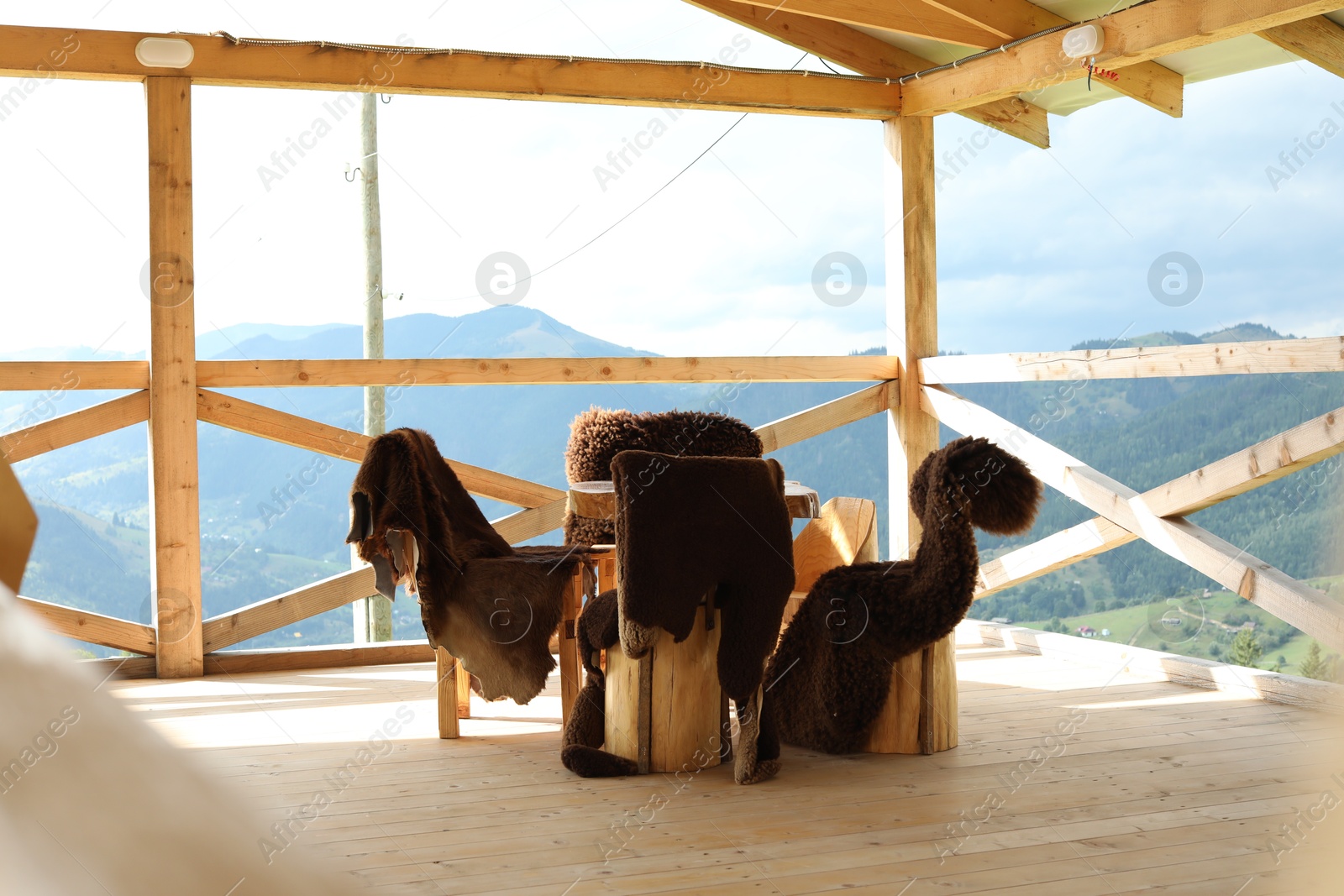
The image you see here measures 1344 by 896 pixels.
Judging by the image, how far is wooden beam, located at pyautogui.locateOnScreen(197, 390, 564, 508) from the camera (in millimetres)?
4387

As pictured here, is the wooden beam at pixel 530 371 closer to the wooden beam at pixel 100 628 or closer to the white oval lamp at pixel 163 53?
the wooden beam at pixel 100 628

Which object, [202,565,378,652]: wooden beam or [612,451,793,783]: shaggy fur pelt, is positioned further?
[202,565,378,652]: wooden beam

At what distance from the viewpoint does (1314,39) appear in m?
3.88

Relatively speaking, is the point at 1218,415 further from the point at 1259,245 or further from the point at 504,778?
the point at 504,778

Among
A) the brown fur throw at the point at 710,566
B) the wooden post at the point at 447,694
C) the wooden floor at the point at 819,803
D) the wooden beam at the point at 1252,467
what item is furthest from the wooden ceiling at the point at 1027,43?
the wooden post at the point at 447,694

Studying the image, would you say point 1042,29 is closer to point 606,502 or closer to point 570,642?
point 606,502

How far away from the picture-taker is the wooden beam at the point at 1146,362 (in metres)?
3.40

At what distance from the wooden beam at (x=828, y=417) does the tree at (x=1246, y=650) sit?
6.47 feet

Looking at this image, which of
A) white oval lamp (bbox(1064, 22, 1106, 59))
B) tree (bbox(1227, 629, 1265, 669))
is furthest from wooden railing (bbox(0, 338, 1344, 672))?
white oval lamp (bbox(1064, 22, 1106, 59))

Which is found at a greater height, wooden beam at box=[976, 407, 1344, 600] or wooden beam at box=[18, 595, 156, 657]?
wooden beam at box=[976, 407, 1344, 600]

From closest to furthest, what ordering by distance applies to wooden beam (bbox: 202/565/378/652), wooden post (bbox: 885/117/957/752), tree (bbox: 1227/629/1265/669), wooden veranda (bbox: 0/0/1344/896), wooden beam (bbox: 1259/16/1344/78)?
wooden veranda (bbox: 0/0/1344/896) → wooden beam (bbox: 1259/16/1344/78) → tree (bbox: 1227/629/1265/669) → wooden beam (bbox: 202/565/378/652) → wooden post (bbox: 885/117/957/752)

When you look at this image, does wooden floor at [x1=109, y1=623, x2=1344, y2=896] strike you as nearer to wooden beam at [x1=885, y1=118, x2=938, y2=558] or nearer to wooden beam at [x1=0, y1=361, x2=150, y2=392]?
wooden beam at [x1=0, y1=361, x2=150, y2=392]

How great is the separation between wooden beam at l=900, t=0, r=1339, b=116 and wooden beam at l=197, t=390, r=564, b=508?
2.69 metres

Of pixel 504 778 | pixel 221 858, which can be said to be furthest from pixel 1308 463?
pixel 221 858
